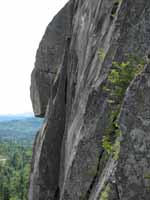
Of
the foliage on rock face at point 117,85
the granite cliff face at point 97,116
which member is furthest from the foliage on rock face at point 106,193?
the foliage on rock face at point 117,85

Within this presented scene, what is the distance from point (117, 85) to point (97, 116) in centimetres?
163

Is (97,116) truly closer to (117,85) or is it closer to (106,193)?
(117,85)

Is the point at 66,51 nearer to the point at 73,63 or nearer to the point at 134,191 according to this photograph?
the point at 73,63

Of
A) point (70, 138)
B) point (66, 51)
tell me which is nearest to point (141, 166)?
point (70, 138)

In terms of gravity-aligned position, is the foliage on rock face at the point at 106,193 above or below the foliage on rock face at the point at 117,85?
below

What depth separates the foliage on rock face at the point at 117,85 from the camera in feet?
42.4

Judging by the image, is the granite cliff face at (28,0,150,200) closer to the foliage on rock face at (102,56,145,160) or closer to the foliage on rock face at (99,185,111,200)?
the foliage on rock face at (99,185,111,200)

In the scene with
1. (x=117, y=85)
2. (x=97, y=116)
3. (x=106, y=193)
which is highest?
(x=117, y=85)

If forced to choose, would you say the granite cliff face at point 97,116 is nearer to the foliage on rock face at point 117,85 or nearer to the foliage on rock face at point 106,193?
the foliage on rock face at point 106,193

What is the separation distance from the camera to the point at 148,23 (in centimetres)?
1352

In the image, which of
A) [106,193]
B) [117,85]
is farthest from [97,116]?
[106,193]

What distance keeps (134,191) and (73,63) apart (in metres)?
12.1

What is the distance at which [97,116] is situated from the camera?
14312 mm

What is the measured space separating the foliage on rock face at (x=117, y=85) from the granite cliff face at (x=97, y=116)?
0.23m
